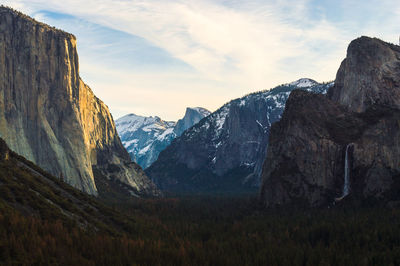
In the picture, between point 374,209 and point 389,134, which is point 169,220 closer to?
point 374,209

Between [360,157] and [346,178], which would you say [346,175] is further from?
[360,157]

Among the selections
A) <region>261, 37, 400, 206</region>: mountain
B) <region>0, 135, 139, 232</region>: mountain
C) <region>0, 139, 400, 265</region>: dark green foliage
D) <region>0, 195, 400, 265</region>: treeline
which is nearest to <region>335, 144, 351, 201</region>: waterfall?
<region>261, 37, 400, 206</region>: mountain

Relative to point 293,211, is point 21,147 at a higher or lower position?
higher

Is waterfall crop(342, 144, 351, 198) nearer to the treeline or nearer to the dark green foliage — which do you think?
the treeline

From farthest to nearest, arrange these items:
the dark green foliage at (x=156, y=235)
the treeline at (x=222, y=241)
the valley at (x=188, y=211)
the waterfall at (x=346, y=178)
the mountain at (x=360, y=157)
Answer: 1. the waterfall at (x=346, y=178)
2. the mountain at (x=360, y=157)
3. the valley at (x=188, y=211)
4. the dark green foliage at (x=156, y=235)
5. the treeline at (x=222, y=241)

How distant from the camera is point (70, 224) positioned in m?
87.1

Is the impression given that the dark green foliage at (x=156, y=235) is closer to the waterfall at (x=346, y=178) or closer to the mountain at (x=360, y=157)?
the mountain at (x=360, y=157)

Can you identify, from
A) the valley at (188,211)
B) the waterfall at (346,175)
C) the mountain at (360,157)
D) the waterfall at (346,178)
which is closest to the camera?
the valley at (188,211)

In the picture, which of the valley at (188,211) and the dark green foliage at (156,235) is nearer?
the dark green foliage at (156,235)

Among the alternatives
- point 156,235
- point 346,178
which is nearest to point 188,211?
point 346,178

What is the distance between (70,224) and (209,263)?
30.9 m

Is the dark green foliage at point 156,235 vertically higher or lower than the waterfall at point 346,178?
lower

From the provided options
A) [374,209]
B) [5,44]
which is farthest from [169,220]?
[5,44]

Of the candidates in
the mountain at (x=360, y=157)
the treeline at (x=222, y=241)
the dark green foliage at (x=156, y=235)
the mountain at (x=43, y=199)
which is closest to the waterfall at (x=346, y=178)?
the mountain at (x=360, y=157)
